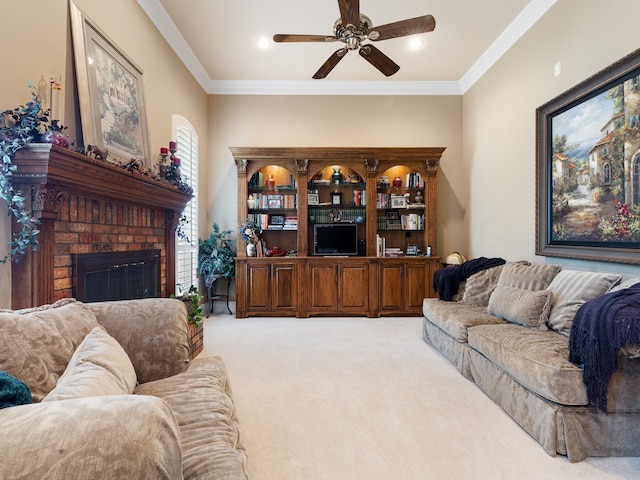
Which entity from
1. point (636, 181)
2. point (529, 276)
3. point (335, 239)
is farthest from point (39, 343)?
point (335, 239)

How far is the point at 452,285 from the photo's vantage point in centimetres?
401

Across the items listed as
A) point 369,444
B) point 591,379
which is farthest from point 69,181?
point 591,379

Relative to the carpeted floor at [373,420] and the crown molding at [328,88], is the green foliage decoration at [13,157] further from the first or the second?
the crown molding at [328,88]

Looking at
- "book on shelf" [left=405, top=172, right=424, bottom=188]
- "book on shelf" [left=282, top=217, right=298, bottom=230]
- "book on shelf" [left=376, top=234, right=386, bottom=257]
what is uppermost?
"book on shelf" [left=405, top=172, right=424, bottom=188]

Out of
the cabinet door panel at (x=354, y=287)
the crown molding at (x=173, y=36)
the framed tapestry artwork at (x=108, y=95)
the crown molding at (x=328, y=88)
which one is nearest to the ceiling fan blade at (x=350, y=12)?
the framed tapestry artwork at (x=108, y=95)

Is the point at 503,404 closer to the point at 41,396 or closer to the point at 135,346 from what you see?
the point at 135,346

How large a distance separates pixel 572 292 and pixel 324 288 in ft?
10.6

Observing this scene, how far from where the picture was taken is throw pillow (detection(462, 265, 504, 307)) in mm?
3742

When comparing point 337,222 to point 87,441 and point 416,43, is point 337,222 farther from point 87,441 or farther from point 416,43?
point 87,441

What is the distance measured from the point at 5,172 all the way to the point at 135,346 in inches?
44.9

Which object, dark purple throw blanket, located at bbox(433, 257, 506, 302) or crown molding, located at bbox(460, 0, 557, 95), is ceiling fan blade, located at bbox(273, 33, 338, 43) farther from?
dark purple throw blanket, located at bbox(433, 257, 506, 302)

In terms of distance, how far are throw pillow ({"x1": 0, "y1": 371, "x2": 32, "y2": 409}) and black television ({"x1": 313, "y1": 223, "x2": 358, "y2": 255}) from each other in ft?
15.6

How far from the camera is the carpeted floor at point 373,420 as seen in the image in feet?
6.03

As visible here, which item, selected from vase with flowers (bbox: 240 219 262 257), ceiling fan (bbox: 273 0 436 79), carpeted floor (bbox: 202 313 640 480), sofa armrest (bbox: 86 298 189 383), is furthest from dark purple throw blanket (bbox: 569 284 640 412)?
vase with flowers (bbox: 240 219 262 257)
